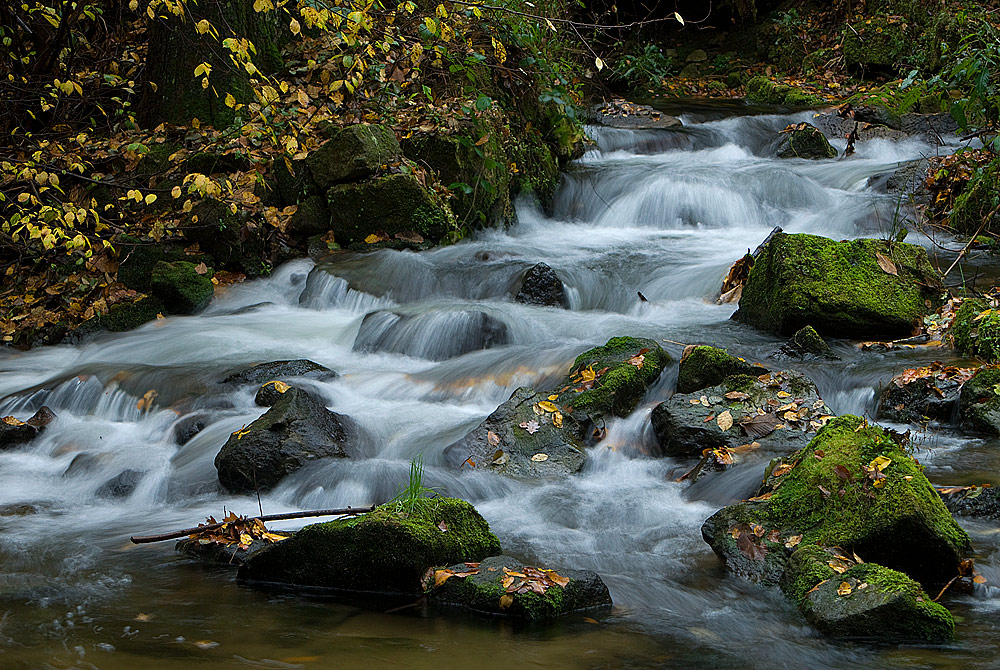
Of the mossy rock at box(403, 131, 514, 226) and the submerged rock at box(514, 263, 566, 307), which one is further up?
the mossy rock at box(403, 131, 514, 226)

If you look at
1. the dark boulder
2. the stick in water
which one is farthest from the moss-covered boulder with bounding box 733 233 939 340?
the dark boulder

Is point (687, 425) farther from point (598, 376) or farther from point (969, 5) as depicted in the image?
point (969, 5)

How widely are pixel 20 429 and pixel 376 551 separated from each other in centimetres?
380

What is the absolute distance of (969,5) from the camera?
15773 mm

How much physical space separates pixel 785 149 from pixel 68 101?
9.40m

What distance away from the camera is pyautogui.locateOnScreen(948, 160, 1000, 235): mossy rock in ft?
27.8

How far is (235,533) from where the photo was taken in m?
4.25

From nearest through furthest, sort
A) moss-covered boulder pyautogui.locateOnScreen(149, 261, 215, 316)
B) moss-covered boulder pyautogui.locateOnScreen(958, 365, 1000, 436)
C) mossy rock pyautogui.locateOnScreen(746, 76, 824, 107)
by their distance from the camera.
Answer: moss-covered boulder pyautogui.locateOnScreen(958, 365, 1000, 436) → moss-covered boulder pyautogui.locateOnScreen(149, 261, 215, 316) → mossy rock pyautogui.locateOnScreen(746, 76, 824, 107)

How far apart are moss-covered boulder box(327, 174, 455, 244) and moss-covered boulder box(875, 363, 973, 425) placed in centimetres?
521

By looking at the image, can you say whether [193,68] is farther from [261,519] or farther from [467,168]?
[261,519]

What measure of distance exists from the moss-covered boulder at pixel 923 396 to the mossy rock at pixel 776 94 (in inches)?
411

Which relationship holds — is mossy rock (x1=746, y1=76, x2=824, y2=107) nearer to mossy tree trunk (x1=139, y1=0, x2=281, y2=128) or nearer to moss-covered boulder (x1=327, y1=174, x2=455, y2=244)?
moss-covered boulder (x1=327, y1=174, x2=455, y2=244)

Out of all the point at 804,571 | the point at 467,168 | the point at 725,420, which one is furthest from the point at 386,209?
the point at 804,571

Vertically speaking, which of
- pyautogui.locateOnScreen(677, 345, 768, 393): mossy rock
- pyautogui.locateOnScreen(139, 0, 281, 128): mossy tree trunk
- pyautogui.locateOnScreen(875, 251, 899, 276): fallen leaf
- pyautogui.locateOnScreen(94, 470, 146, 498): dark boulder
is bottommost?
pyautogui.locateOnScreen(94, 470, 146, 498): dark boulder
